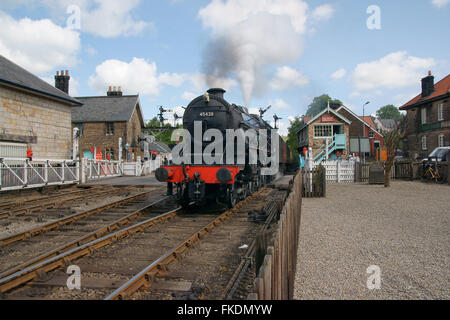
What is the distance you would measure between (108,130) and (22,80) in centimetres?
1623

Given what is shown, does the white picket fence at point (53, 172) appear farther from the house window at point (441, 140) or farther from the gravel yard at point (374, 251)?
the house window at point (441, 140)

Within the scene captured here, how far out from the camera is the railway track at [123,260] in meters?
3.87

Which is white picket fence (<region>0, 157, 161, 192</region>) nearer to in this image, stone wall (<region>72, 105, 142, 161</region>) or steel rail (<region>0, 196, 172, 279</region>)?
steel rail (<region>0, 196, 172, 279</region>)

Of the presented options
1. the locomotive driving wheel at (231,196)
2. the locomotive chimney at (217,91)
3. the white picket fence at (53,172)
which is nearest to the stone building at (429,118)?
the locomotive chimney at (217,91)

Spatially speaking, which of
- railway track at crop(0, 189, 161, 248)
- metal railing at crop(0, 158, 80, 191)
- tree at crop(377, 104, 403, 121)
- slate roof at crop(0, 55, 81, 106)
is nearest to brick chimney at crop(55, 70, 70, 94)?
slate roof at crop(0, 55, 81, 106)

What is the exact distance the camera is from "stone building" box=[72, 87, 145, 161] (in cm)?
3284

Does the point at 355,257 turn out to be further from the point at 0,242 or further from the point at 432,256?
the point at 0,242

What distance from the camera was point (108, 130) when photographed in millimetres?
33312

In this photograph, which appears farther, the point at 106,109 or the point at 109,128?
the point at 106,109

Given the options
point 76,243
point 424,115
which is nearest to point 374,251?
point 76,243

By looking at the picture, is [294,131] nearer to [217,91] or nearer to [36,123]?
[36,123]

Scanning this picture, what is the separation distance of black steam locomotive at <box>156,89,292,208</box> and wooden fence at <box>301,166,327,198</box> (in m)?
2.96

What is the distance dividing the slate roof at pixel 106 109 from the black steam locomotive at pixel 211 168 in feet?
80.1

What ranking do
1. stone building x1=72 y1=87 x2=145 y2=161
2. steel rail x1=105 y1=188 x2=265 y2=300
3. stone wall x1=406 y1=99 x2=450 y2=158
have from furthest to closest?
stone building x1=72 y1=87 x2=145 y2=161 → stone wall x1=406 y1=99 x2=450 y2=158 → steel rail x1=105 y1=188 x2=265 y2=300
